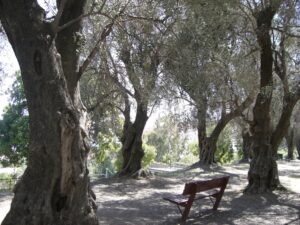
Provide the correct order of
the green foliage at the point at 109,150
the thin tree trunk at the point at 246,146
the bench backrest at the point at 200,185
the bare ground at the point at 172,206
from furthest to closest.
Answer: the green foliage at the point at 109,150
the thin tree trunk at the point at 246,146
the bare ground at the point at 172,206
the bench backrest at the point at 200,185

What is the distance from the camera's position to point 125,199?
43.3 ft

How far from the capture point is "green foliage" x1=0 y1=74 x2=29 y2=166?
110 ft

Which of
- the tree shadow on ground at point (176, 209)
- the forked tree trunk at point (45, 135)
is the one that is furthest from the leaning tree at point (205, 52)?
the forked tree trunk at point (45, 135)

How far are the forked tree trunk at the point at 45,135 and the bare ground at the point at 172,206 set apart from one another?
2.10 m

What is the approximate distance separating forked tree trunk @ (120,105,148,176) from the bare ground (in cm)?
157

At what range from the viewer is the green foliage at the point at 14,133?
33.5 metres

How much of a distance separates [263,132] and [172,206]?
419 cm

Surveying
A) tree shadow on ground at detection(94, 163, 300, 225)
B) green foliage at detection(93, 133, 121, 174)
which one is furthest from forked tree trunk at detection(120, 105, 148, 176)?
green foliage at detection(93, 133, 121, 174)

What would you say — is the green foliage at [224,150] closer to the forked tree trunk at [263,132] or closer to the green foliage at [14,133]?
the green foliage at [14,133]

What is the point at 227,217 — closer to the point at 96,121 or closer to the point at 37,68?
the point at 37,68

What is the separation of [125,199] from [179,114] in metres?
7.54

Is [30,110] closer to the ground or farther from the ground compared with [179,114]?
closer to the ground

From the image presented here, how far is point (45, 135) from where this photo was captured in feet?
24.1

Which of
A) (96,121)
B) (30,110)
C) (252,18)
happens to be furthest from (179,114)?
(30,110)
